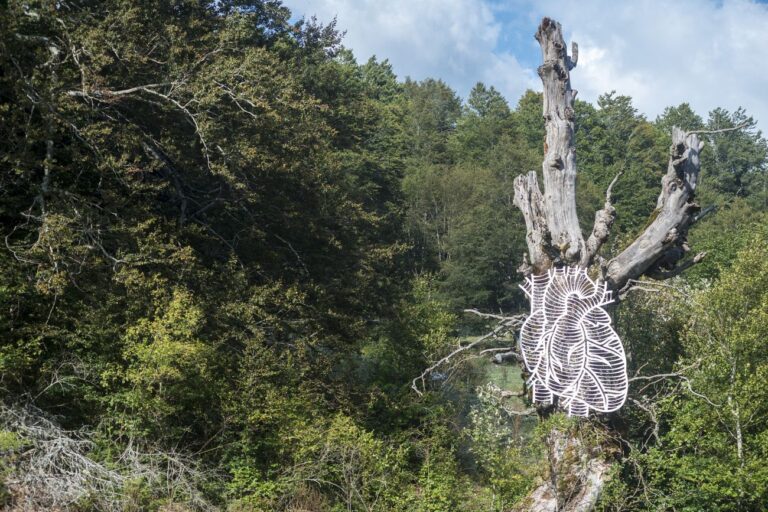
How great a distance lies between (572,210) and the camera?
38.4 feet

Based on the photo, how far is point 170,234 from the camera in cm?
1195

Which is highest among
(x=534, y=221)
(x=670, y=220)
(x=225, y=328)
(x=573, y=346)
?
(x=670, y=220)

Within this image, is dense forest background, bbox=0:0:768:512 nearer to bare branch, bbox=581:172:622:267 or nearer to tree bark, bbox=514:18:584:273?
bare branch, bbox=581:172:622:267

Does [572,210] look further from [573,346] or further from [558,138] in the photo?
[573,346]

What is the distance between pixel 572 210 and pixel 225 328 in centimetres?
549

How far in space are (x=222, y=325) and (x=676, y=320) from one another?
24.5 feet

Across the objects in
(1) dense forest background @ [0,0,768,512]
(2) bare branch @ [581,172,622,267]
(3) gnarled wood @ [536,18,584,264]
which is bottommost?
(1) dense forest background @ [0,0,768,512]

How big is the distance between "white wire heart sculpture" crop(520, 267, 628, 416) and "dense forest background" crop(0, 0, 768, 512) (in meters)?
0.60

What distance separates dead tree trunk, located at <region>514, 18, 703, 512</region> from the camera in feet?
36.6

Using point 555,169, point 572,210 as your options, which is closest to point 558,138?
point 555,169

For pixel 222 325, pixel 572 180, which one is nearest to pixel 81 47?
pixel 222 325

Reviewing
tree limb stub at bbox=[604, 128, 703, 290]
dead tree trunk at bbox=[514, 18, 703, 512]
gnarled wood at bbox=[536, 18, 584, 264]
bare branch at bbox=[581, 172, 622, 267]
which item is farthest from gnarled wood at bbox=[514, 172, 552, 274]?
tree limb stub at bbox=[604, 128, 703, 290]

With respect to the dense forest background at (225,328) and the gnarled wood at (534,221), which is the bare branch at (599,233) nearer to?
the gnarled wood at (534,221)

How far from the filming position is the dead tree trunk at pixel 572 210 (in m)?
11.2
